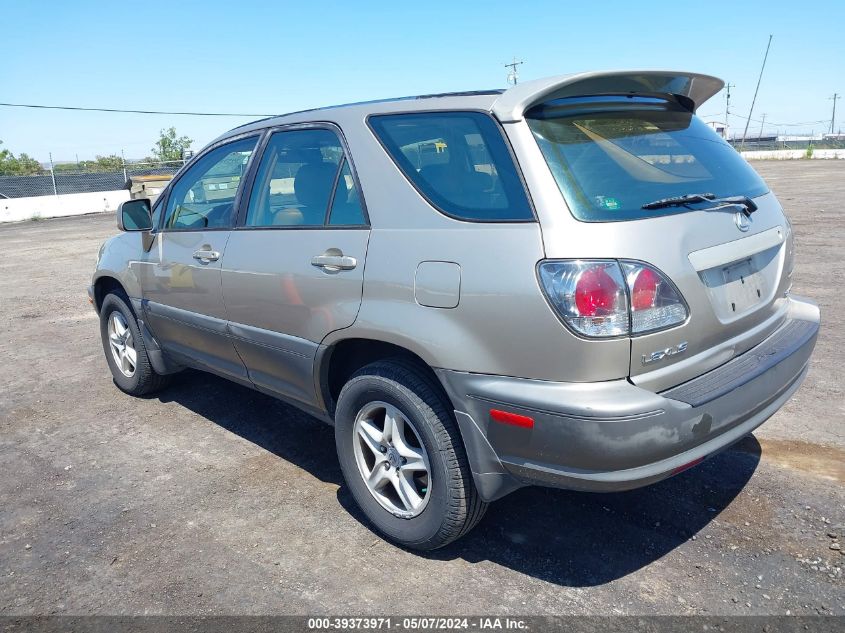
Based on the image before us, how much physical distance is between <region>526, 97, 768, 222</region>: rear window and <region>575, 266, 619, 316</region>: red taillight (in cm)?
23

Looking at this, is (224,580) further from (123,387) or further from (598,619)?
(123,387)

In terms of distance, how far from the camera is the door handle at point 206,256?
3.81m

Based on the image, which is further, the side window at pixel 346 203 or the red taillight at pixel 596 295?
the side window at pixel 346 203

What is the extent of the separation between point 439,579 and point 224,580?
90 cm

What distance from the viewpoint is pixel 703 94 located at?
3.28 m

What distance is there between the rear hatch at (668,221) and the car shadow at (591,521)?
0.87 m

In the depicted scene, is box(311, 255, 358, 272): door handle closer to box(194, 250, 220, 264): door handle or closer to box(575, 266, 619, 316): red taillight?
box(194, 250, 220, 264): door handle

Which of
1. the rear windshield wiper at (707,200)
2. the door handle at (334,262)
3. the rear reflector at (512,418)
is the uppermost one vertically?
the rear windshield wiper at (707,200)

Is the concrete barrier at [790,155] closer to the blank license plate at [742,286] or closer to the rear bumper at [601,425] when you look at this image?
the blank license plate at [742,286]

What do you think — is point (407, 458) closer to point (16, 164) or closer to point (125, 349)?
point (125, 349)

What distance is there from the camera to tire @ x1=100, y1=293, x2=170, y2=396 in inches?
191

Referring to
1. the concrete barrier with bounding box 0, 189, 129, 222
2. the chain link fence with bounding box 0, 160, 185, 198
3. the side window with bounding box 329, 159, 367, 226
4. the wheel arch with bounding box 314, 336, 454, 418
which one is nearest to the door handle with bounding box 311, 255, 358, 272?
the side window with bounding box 329, 159, 367, 226

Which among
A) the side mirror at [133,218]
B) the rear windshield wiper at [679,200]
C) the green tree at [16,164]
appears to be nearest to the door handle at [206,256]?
the side mirror at [133,218]

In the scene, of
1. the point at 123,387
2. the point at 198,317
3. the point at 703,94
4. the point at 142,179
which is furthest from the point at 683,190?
the point at 142,179
